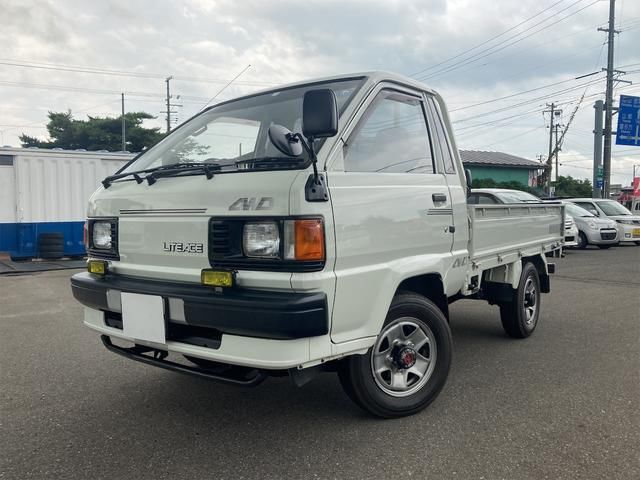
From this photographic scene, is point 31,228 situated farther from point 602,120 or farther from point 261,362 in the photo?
point 602,120

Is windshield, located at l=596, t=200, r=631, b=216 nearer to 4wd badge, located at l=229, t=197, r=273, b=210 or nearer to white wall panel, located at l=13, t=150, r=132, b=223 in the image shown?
white wall panel, located at l=13, t=150, r=132, b=223

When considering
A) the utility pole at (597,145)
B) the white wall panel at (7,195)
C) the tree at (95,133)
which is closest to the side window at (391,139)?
the white wall panel at (7,195)

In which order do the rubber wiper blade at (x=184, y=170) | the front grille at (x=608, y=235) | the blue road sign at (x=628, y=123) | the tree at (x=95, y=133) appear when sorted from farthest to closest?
1. the tree at (x=95, y=133)
2. the blue road sign at (x=628, y=123)
3. the front grille at (x=608, y=235)
4. the rubber wiper blade at (x=184, y=170)

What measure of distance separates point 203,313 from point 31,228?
12.1 m

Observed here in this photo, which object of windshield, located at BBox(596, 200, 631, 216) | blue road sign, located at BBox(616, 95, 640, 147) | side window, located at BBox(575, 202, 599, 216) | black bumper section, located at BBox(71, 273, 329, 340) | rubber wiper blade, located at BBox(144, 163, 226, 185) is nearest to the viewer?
black bumper section, located at BBox(71, 273, 329, 340)

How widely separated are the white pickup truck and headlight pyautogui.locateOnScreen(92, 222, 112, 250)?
1 cm

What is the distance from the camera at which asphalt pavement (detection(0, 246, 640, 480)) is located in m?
2.70

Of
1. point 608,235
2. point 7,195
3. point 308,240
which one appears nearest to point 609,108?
point 608,235

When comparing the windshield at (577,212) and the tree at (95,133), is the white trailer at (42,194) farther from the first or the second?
the tree at (95,133)

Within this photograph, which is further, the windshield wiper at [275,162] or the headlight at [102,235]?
the headlight at [102,235]

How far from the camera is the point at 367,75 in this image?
10.7ft

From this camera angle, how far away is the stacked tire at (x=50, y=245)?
1274cm

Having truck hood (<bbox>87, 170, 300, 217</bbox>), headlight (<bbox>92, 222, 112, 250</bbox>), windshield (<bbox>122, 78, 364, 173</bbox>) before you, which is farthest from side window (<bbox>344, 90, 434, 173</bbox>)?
headlight (<bbox>92, 222, 112, 250</bbox>)

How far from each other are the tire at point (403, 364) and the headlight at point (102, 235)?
1650 millimetres
